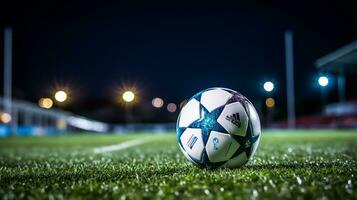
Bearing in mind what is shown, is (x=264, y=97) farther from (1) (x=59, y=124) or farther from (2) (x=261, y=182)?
(2) (x=261, y=182)

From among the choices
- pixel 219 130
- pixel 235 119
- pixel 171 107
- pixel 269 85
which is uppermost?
pixel 171 107

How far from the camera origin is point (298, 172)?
5.94 meters

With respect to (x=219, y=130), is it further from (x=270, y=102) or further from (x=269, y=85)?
(x=270, y=102)

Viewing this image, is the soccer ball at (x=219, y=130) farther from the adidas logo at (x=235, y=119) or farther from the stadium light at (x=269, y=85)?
the stadium light at (x=269, y=85)

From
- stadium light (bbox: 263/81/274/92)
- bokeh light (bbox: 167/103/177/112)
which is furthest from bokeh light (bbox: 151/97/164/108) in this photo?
stadium light (bbox: 263/81/274/92)

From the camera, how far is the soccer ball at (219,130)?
19.9 ft

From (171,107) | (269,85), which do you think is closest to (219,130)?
(269,85)

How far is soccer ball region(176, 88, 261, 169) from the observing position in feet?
19.9

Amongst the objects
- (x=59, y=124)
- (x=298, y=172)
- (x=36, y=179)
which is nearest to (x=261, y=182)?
(x=298, y=172)

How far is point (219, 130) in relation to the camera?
237 inches

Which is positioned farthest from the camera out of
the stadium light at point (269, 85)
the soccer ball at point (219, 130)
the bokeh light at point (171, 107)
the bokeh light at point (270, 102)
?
the bokeh light at point (171, 107)

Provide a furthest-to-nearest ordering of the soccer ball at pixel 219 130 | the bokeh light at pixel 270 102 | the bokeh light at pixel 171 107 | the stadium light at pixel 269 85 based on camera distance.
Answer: the bokeh light at pixel 171 107 → the bokeh light at pixel 270 102 → the stadium light at pixel 269 85 → the soccer ball at pixel 219 130

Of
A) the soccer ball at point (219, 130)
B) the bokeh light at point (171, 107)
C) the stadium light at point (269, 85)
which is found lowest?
the soccer ball at point (219, 130)

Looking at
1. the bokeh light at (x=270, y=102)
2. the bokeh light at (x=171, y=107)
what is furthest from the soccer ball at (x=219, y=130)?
the bokeh light at (x=171, y=107)
